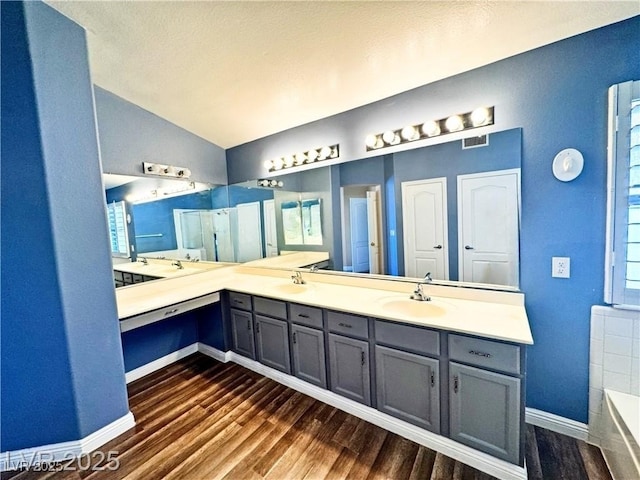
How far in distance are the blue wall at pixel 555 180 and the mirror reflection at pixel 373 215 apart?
4.2 inches

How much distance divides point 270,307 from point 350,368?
0.80 metres

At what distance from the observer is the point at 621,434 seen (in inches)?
51.2

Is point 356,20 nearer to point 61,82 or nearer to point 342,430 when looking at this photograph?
point 61,82

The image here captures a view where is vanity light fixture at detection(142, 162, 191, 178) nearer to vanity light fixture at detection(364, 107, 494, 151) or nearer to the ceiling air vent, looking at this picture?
vanity light fixture at detection(364, 107, 494, 151)

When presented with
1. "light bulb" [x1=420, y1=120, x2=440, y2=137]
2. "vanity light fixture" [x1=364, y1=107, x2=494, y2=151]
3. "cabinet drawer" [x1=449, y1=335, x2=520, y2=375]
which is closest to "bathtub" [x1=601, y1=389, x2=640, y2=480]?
"cabinet drawer" [x1=449, y1=335, x2=520, y2=375]

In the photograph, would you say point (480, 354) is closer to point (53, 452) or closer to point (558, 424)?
point (558, 424)

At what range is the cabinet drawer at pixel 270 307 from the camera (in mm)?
2178

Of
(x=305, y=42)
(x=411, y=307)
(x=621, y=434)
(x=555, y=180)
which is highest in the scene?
(x=305, y=42)

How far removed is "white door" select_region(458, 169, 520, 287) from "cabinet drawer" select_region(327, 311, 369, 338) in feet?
2.54

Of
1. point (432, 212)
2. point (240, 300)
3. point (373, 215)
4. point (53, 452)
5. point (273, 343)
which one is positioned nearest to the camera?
point (53, 452)

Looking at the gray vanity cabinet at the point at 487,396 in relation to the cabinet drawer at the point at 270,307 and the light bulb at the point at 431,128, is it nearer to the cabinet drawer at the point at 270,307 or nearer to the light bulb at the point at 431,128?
the cabinet drawer at the point at 270,307

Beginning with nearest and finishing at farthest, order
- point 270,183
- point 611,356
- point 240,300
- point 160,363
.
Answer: point 611,356
point 240,300
point 160,363
point 270,183

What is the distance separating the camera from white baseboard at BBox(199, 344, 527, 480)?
1.40m

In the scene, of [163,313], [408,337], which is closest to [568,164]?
[408,337]
